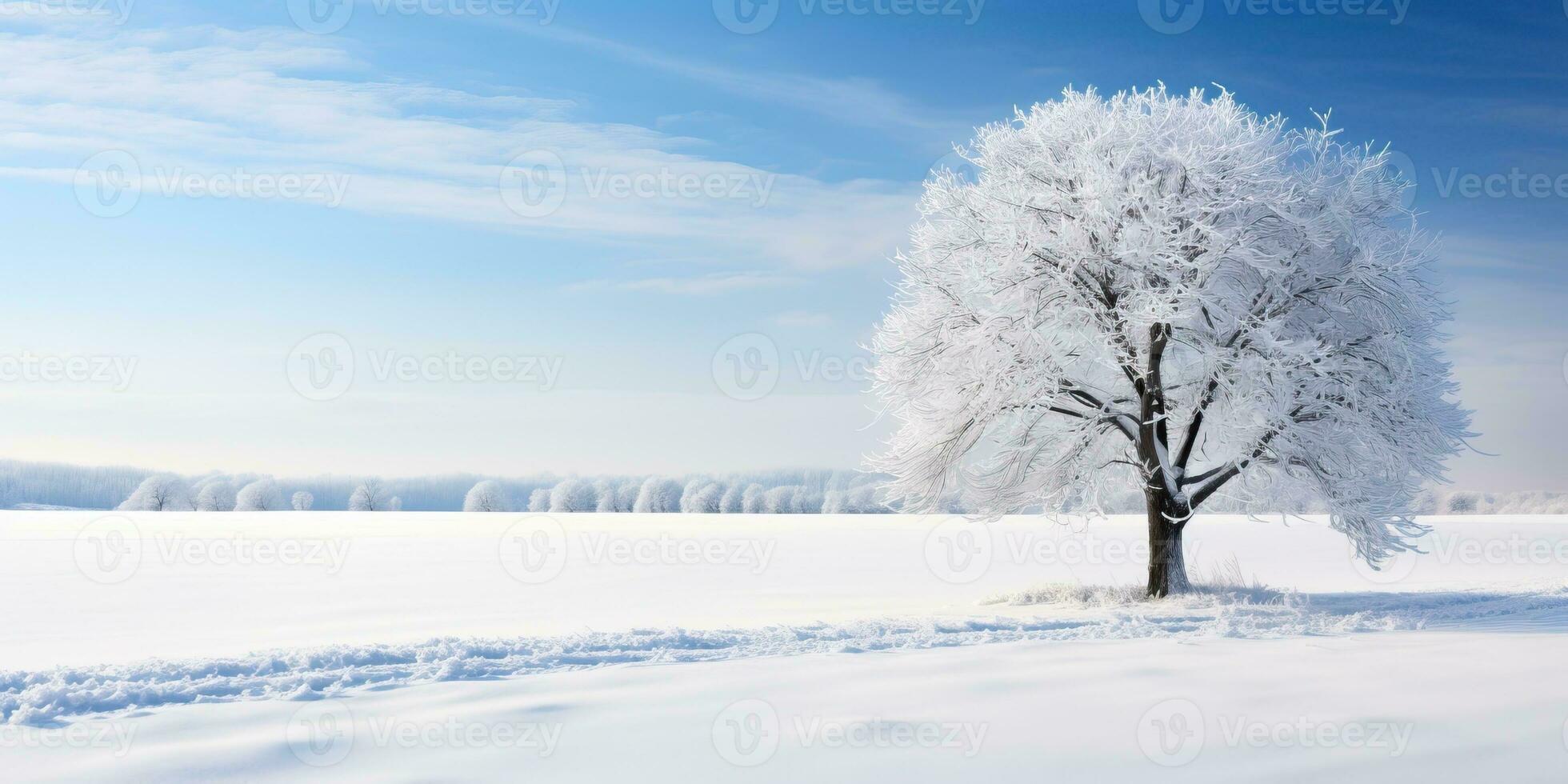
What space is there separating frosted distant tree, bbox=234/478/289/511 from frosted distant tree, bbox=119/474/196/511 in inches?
188

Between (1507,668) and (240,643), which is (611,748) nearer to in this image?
(240,643)

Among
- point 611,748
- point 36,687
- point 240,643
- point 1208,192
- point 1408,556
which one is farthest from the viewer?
point 1408,556

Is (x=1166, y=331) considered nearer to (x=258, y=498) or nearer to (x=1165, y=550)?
(x=1165, y=550)

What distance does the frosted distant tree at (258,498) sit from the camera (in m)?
101

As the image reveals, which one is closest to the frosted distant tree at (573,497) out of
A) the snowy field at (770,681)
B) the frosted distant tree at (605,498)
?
the frosted distant tree at (605,498)

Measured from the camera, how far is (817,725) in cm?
768

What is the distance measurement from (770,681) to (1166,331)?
1101 centimetres

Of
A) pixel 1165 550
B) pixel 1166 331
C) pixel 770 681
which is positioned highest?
pixel 1166 331

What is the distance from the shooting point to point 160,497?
328ft

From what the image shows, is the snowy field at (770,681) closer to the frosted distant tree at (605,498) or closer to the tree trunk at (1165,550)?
the tree trunk at (1165,550)

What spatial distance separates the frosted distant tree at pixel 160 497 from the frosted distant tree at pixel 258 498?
4.77m

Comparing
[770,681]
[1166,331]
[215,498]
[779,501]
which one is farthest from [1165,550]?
[215,498]

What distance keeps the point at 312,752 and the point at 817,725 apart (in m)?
3.76

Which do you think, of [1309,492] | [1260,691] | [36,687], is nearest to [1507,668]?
[1260,691]
